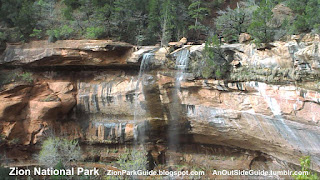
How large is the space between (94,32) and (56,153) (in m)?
8.35

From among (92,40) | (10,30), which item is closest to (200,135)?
(92,40)

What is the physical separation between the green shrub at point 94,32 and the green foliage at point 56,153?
7269 millimetres

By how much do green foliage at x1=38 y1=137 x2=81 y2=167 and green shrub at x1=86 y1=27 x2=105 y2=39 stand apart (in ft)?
23.8

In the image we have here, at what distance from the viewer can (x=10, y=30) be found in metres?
16.9

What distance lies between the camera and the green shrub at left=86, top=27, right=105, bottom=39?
55.2ft

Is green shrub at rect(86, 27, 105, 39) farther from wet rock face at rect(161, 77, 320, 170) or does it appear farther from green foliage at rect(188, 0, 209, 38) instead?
green foliage at rect(188, 0, 209, 38)

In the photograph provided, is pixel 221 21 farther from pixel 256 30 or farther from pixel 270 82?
pixel 270 82

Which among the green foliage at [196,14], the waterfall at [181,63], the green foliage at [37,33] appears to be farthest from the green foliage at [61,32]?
the green foliage at [196,14]

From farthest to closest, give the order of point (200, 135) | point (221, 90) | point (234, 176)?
1. point (200, 135)
2. point (234, 176)
3. point (221, 90)

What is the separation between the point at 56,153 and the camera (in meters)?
14.2

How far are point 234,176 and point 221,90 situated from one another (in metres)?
5.41

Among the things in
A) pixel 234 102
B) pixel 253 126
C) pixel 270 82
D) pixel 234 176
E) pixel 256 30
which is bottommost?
pixel 234 176

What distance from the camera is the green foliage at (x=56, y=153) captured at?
45.8 feet

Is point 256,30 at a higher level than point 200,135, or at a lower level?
higher
